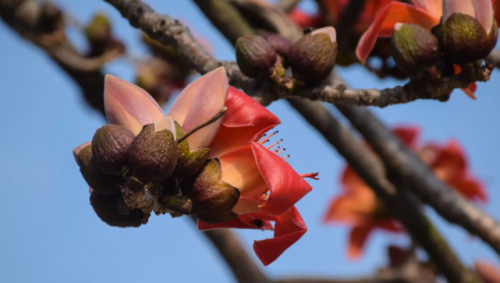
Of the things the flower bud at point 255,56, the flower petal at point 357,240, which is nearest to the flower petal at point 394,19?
the flower bud at point 255,56

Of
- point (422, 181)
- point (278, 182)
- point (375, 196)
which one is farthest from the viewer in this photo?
point (375, 196)

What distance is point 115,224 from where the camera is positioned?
87 centimetres

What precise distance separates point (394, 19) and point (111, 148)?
629 mm

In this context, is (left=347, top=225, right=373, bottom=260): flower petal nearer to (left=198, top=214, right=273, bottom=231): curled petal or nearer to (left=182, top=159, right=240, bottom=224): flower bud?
(left=198, top=214, right=273, bottom=231): curled petal

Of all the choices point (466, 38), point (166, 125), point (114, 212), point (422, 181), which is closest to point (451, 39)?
point (466, 38)

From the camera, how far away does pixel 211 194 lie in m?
0.81

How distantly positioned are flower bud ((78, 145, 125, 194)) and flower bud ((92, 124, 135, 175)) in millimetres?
20

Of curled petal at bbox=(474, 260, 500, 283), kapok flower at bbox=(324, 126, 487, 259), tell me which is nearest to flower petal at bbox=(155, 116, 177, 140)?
curled petal at bbox=(474, 260, 500, 283)

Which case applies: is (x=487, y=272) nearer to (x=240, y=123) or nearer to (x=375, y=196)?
(x=375, y=196)

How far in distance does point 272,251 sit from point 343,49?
1.04m

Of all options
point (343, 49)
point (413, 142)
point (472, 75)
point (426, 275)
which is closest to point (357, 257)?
point (426, 275)

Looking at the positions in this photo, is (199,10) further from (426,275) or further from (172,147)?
(426,275)

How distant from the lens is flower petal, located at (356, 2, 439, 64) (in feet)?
3.42

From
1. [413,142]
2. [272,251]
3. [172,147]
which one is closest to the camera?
[172,147]
